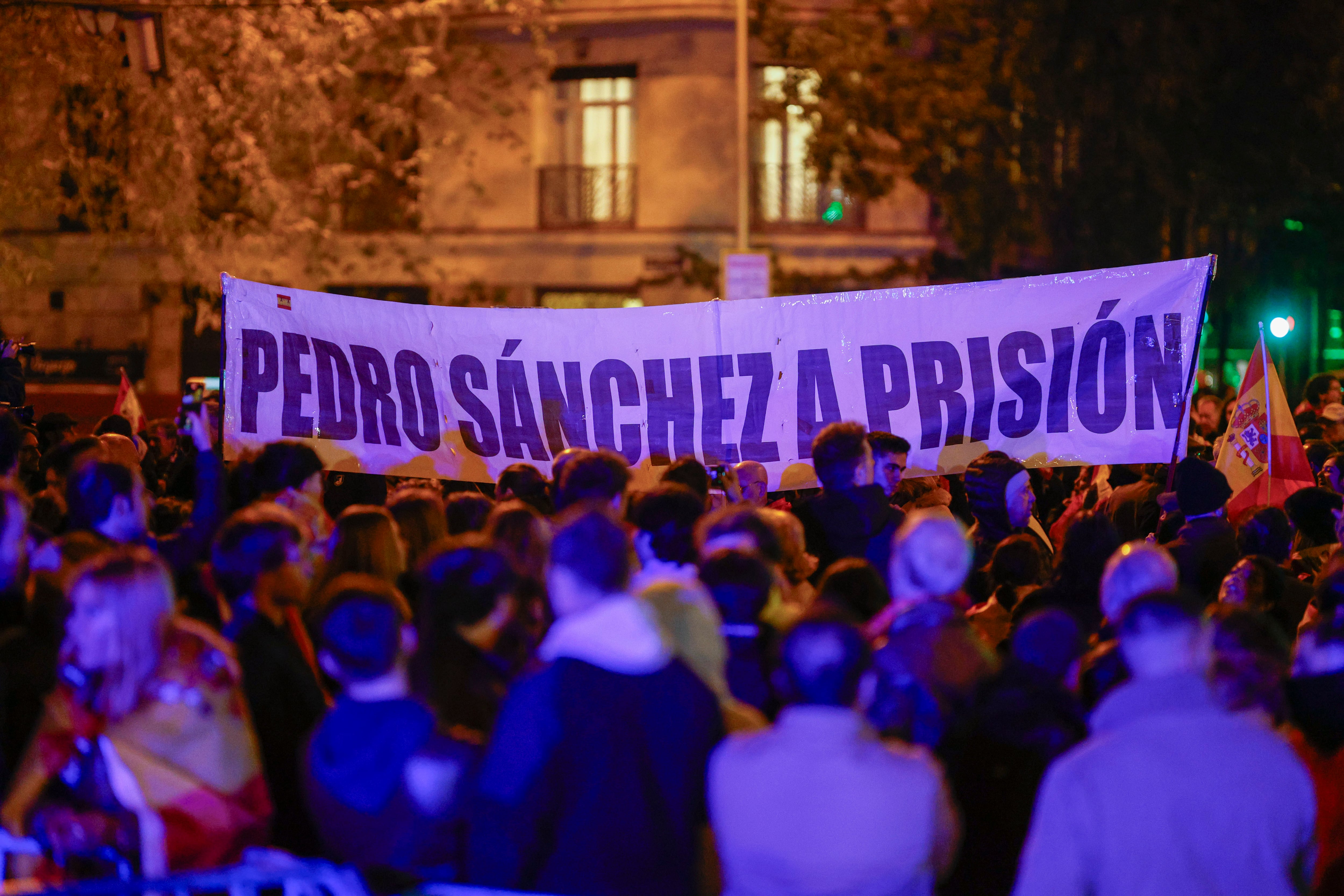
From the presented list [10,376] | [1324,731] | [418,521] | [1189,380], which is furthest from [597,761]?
[10,376]

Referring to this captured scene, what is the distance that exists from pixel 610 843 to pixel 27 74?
15.7m

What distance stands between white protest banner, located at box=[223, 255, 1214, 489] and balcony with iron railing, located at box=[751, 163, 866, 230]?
13733 mm

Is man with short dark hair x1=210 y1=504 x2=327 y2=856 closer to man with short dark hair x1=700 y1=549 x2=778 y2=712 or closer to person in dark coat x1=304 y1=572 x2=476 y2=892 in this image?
person in dark coat x1=304 y1=572 x2=476 y2=892

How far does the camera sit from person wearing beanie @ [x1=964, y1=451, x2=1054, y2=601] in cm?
565

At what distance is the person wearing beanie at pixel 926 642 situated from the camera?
10.2 ft

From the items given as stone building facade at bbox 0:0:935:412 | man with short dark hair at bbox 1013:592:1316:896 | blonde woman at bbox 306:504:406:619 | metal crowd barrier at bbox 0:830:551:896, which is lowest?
metal crowd barrier at bbox 0:830:551:896

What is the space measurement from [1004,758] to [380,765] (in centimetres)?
154

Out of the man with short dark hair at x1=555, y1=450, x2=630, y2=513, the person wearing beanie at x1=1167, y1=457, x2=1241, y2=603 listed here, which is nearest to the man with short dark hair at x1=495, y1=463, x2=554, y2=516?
the man with short dark hair at x1=555, y1=450, x2=630, y2=513

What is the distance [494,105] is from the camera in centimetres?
2016

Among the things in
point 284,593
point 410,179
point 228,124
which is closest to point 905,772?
point 284,593

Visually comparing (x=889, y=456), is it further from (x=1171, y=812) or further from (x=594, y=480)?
(x=1171, y=812)

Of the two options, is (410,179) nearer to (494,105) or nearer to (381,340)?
(494,105)

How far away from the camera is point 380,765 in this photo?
2.85 metres

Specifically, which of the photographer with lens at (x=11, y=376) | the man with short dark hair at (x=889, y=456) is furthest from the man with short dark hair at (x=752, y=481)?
the photographer with lens at (x=11, y=376)
